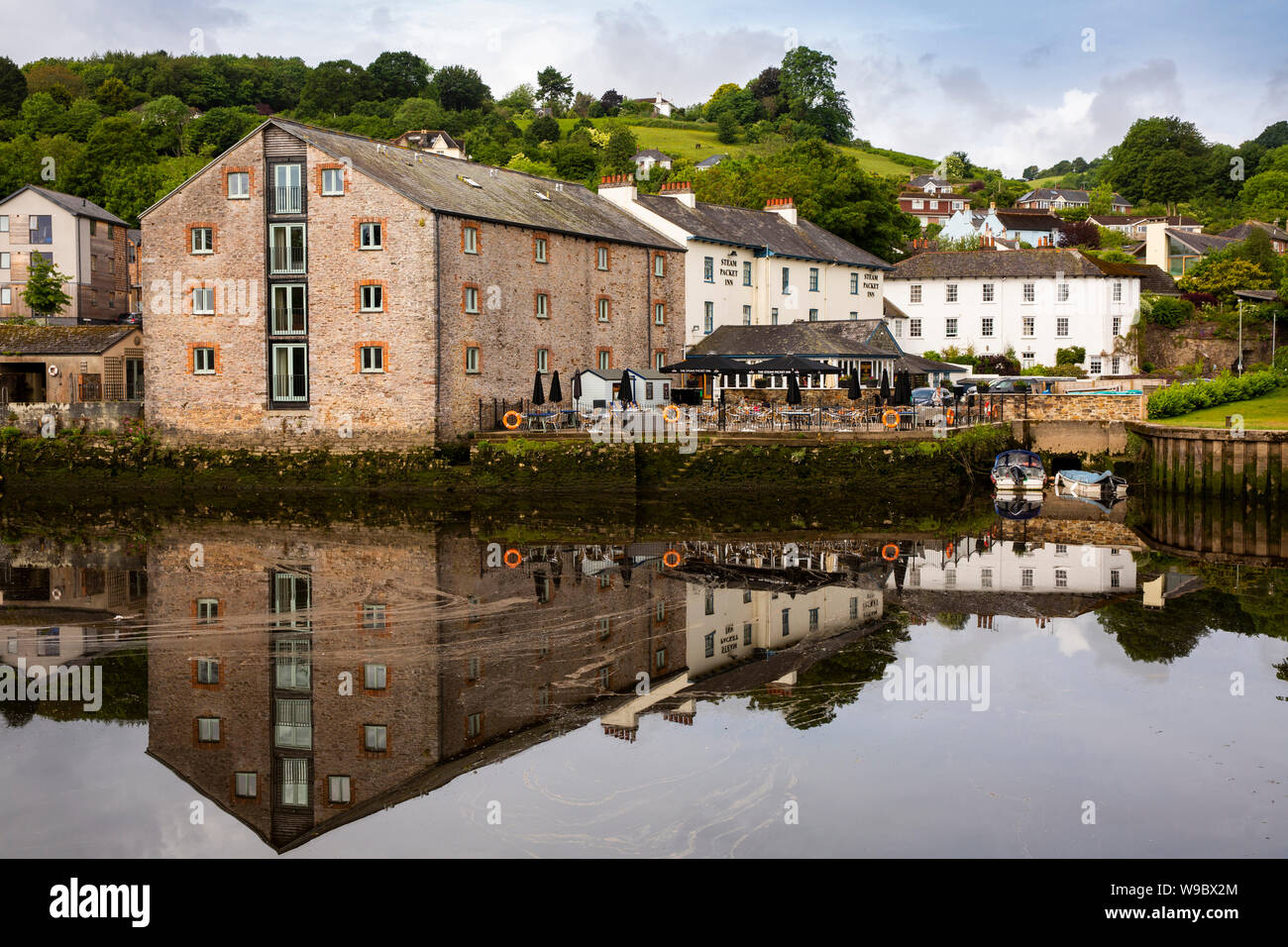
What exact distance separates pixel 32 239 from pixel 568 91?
104 meters

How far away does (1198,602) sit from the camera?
21.9 metres

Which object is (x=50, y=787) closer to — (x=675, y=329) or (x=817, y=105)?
(x=675, y=329)

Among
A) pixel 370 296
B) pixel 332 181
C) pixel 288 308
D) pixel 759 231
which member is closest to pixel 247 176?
pixel 332 181

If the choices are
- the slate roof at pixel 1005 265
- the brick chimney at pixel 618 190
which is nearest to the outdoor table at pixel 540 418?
the brick chimney at pixel 618 190

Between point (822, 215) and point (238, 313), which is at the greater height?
point (822, 215)

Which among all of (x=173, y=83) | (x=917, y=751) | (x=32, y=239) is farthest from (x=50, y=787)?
→ (x=173, y=83)

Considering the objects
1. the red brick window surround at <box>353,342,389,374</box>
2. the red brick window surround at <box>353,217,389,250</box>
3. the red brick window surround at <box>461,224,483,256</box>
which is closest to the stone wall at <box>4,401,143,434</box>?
the red brick window surround at <box>353,342,389,374</box>

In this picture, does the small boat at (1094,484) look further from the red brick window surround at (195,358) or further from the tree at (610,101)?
the tree at (610,101)

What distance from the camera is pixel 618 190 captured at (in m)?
53.6

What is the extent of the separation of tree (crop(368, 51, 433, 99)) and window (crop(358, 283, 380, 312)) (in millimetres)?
103472

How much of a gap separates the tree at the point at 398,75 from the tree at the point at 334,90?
183 centimetres

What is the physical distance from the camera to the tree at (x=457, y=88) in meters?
140

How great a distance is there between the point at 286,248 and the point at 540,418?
9765 millimetres

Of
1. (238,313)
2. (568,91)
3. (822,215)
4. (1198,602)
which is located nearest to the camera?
(1198,602)
